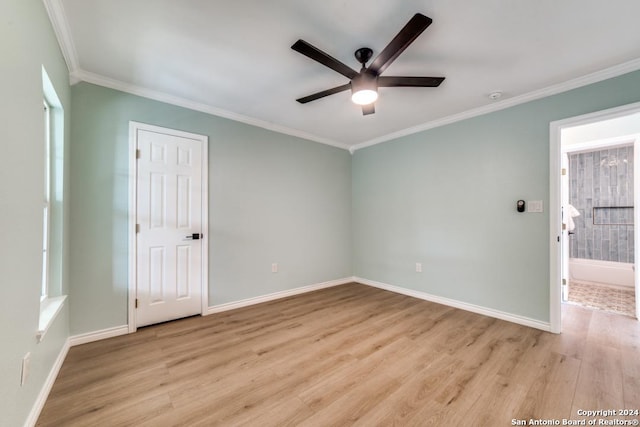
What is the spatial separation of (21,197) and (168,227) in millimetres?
1597

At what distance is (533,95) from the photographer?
2.79 m

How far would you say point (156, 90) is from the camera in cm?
276

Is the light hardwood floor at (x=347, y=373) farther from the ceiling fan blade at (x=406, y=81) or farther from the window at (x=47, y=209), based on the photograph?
the ceiling fan blade at (x=406, y=81)

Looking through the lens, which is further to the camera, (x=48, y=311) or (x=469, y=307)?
(x=469, y=307)

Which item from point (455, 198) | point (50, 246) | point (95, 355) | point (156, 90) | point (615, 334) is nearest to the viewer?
point (50, 246)

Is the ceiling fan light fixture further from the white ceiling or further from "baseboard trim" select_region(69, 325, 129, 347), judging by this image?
"baseboard trim" select_region(69, 325, 129, 347)

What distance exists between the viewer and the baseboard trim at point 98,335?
2383mm

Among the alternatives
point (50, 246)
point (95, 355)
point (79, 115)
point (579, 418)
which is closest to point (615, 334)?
point (579, 418)

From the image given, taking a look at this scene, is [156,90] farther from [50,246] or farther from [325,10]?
[325,10]

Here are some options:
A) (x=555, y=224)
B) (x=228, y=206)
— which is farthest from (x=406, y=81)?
(x=228, y=206)

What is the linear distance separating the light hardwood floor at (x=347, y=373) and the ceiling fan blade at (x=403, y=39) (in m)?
2.23

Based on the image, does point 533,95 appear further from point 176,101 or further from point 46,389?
point 46,389

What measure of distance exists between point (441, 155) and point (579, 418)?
113 inches

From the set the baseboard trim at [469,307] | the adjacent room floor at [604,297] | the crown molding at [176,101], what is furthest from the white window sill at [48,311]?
the adjacent room floor at [604,297]
